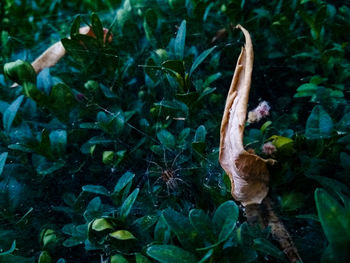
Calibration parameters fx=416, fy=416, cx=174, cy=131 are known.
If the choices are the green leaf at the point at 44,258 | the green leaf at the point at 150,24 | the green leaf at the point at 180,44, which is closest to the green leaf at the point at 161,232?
the green leaf at the point at 44,258

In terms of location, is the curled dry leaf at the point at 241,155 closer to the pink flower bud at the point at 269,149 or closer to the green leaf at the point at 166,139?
the pink flower bud at the point at 269,149

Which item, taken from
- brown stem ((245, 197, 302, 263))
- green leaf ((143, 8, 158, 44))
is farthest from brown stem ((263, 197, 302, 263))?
green leaf ((143, 8, 158, 44))

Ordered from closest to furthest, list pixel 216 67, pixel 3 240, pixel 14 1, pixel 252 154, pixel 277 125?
pixel 252 154
pixel 3 240
pixel 277 125
pixel 216 67
pixel 14 1

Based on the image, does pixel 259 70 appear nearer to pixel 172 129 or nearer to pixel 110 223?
pixel 172 129

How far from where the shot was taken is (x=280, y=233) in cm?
80

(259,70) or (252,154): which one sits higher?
(252,154)

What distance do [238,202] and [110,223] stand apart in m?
0.26

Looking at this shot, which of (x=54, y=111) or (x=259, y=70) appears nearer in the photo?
(x=54, y=111)

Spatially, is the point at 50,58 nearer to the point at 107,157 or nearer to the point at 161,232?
the point at 107,157

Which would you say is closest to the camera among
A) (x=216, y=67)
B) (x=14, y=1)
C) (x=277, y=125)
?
(x=277, y=125)

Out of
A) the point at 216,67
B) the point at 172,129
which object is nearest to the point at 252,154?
the point at 172,129

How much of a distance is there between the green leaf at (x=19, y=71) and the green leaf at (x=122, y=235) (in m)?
A: 0.58

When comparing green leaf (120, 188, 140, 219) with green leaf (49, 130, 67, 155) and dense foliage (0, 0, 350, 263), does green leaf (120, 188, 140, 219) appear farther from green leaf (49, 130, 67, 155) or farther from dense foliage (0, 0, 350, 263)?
green leaf (49, 130, 67, 155)

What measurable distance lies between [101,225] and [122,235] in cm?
4
